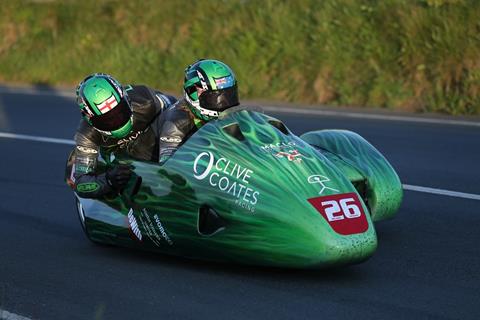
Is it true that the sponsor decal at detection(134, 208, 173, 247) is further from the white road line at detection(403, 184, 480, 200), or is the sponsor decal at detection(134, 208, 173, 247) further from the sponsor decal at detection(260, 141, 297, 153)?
the white road line at detection(403, 184, 480, 200)

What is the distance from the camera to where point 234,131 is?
264 inches

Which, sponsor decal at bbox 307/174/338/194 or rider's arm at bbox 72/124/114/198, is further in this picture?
rider's arm at bbox 72/124/114/198

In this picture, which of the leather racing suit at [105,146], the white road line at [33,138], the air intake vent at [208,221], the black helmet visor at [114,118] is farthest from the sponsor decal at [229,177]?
the white road line at [33,138]

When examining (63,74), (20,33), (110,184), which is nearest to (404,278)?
(110,184)

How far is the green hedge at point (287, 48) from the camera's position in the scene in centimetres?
1560

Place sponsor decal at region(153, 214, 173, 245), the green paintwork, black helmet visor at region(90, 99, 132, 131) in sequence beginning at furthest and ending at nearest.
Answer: the green paintwork < black helmet visor at region(90, 99, 132, 131) < sponsor decal at region(153, 214, 173, 245)

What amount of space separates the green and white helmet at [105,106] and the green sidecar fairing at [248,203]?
425mm

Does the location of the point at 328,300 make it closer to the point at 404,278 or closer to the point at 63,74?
the point at 404,278

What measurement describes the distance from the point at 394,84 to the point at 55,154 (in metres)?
5.53

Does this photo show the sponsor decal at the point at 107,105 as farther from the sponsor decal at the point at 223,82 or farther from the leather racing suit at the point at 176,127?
the sponsor decal at the point at 223,82

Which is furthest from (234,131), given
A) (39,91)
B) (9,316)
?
(39,91)

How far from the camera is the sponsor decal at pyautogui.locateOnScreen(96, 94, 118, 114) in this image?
23.8ft

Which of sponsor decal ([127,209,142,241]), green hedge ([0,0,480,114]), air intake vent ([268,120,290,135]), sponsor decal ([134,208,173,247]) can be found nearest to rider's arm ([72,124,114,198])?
sponsor decal ([127,209,142,241])

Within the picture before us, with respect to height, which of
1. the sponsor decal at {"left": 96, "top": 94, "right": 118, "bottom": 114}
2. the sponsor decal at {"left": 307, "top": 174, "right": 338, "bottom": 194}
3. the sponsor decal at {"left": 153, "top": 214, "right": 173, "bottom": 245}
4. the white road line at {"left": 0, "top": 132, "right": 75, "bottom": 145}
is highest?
the sponsor decal at {"left": 307, "top": 174, "right": 338, "bottom": 194}
